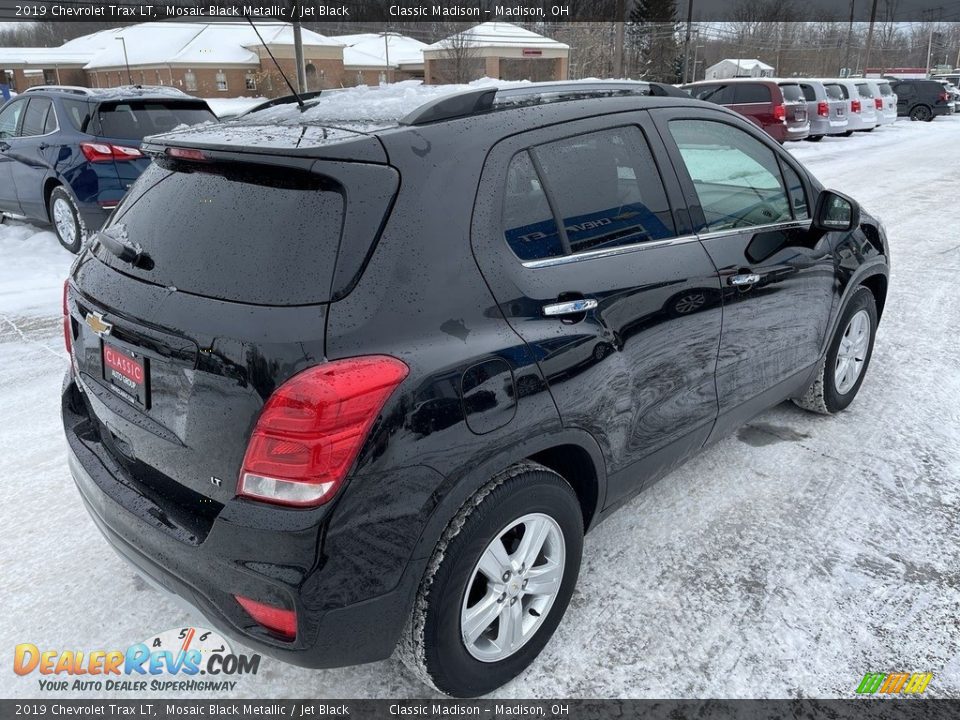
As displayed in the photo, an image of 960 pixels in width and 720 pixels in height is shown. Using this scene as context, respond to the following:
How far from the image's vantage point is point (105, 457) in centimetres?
243

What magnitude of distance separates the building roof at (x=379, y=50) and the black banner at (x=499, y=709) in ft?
204

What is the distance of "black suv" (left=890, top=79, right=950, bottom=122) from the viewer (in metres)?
31.8

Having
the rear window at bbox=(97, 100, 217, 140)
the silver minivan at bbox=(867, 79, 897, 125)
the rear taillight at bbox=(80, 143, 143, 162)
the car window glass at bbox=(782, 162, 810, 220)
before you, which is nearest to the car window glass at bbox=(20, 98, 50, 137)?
the rear window at bbox=(97, 100, 217, 140)

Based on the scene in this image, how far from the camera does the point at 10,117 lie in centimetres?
916

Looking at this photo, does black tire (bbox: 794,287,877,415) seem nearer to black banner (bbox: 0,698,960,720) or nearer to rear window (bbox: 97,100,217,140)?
black banner (bbox: 0,698,960,720)

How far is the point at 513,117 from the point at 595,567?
1.80 m

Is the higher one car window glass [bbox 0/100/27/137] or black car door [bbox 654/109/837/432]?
car window glass [bbox 0/100/27/137]

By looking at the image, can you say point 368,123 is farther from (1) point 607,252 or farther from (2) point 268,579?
(2) point 268,579

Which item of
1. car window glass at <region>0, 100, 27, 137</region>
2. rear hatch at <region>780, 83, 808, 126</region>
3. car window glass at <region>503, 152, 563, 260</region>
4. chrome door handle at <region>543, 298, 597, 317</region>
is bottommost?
chrome door handle at <region>543, 298, 597, 317</region>

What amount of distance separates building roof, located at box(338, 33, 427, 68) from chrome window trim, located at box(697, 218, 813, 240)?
60644 millimetres

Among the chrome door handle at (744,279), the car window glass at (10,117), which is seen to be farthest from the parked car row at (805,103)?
the chrome door handle at (744,279)

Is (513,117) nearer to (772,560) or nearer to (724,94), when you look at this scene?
(772,560)

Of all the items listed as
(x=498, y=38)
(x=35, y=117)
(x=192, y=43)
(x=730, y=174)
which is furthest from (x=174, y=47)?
(x=730, y=174)

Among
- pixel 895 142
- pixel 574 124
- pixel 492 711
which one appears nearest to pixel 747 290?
pixel 574 124
